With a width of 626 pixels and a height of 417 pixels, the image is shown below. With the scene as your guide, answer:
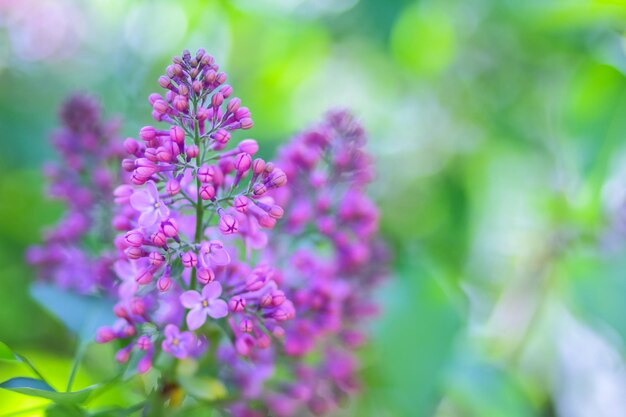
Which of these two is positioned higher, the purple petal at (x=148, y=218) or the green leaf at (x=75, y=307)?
the purple petal at (x=148, y=218)

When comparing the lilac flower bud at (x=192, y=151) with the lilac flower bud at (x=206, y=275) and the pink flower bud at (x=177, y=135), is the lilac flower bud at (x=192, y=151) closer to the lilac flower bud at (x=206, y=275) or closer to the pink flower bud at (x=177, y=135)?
the pink flower bud at (x=177, y=135)

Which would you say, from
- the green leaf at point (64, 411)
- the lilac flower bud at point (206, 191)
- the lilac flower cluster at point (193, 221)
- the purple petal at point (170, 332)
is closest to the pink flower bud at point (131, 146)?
the lilac flower cluster at point (193, 221)

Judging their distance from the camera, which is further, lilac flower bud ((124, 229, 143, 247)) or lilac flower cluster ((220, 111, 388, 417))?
lilac flower cluster ((220, 111, 388, 417))

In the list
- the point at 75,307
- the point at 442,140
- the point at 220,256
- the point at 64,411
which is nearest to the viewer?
the point at 220,256

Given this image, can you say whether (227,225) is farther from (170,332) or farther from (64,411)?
(64,411)

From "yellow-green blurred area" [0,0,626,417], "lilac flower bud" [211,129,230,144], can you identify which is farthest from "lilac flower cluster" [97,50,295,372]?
"yellow-green blurred area" [0,0,626,417]

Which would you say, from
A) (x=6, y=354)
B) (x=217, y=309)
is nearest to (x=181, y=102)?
(x=217, y=309)

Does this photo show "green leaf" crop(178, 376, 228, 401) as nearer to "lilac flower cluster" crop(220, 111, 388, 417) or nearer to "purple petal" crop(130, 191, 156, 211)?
"lilac flower cluster" crop(220, 111, 388, 417)
